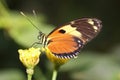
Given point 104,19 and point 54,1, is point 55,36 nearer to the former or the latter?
point 54,1

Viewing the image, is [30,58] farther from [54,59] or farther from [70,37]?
[70,37]

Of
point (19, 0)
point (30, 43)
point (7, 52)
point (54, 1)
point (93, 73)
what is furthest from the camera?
point (54, 1)

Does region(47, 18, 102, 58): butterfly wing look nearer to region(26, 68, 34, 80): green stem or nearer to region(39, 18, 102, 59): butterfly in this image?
region(39, 18, 102, 59): butterfly

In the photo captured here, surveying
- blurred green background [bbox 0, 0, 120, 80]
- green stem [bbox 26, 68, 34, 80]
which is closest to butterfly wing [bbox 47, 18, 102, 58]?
green stem [bbox 26, 68, 34, 80]

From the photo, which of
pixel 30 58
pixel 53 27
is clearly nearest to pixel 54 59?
pixel 30 58

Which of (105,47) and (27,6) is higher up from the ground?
(27,6)

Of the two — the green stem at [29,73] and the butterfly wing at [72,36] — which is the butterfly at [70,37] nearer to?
the butterfly wing at [72,36]

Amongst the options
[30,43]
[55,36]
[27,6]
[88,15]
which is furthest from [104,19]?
[55,36]
